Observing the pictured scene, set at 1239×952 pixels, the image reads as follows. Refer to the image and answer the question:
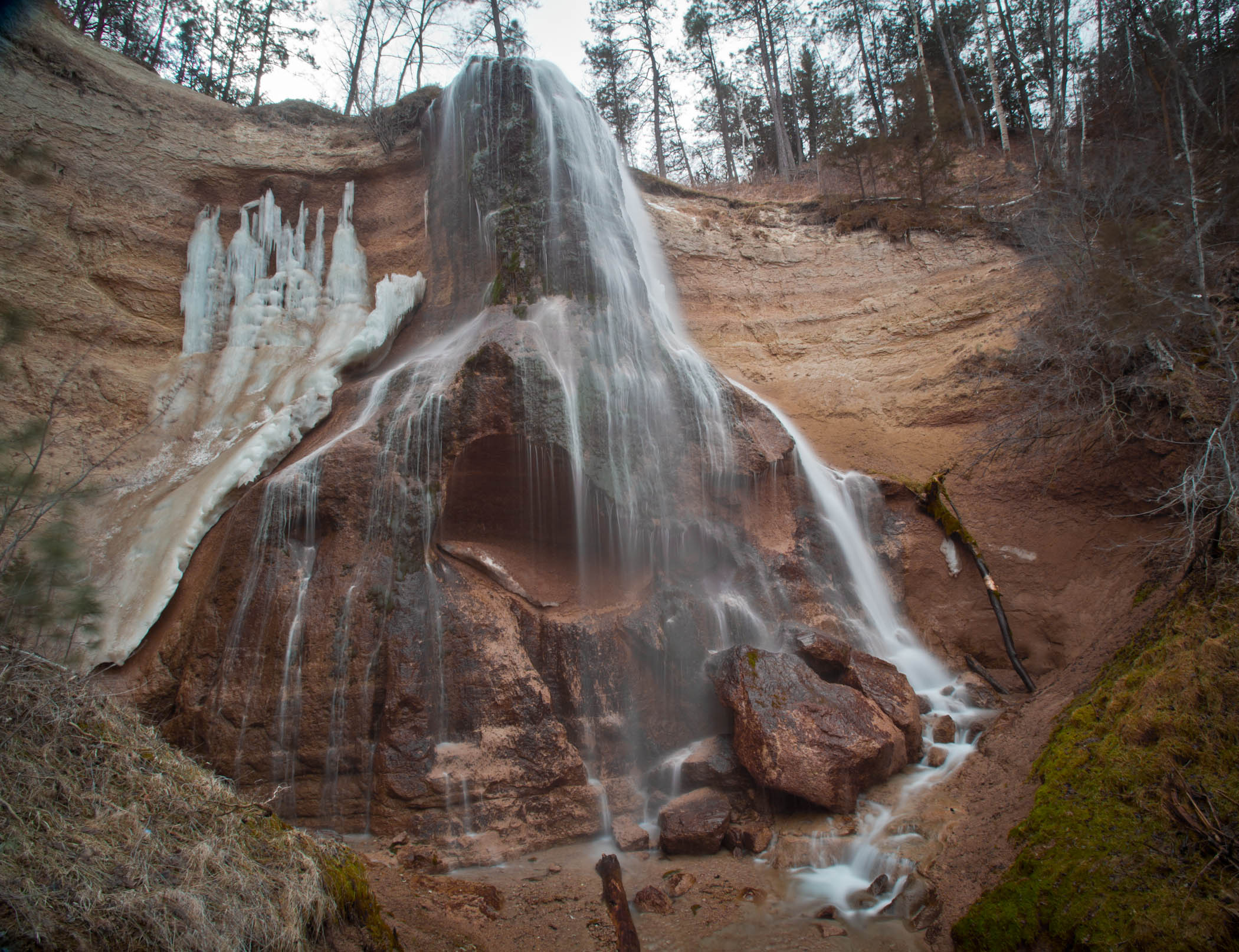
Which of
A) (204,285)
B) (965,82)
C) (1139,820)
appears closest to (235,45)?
(204,285)

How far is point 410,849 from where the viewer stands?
5637 millimetres

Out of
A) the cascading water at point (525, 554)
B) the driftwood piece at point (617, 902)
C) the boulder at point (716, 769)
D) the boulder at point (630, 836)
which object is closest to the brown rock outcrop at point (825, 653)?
the cascading water at point (525, 554)

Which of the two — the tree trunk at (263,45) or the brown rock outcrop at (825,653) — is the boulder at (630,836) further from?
the tree trunk at (263,45)

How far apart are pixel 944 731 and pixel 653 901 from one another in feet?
11.9

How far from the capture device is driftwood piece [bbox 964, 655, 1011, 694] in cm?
783

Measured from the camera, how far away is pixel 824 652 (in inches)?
282

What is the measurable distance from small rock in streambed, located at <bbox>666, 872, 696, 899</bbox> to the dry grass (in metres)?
2.20

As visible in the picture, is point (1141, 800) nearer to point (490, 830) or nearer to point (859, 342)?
point (490, 830)

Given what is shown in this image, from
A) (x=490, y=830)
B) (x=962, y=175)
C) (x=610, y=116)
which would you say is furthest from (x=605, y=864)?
(x=610, y=116)

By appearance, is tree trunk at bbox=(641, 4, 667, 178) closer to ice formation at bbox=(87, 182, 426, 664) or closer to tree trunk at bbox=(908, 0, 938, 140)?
tree trunk at bbox=(908, 0, 938, 140)

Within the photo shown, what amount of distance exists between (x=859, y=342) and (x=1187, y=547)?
27.7 ft

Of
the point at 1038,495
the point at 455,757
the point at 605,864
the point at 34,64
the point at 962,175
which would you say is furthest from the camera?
the point at 962,175

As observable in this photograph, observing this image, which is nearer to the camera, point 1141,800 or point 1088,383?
point 1141,800

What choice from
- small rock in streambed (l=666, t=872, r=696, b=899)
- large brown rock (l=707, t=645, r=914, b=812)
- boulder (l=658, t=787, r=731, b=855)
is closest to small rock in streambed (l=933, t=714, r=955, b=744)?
large brown rock (l=707, t=645, r=914, b=812)
